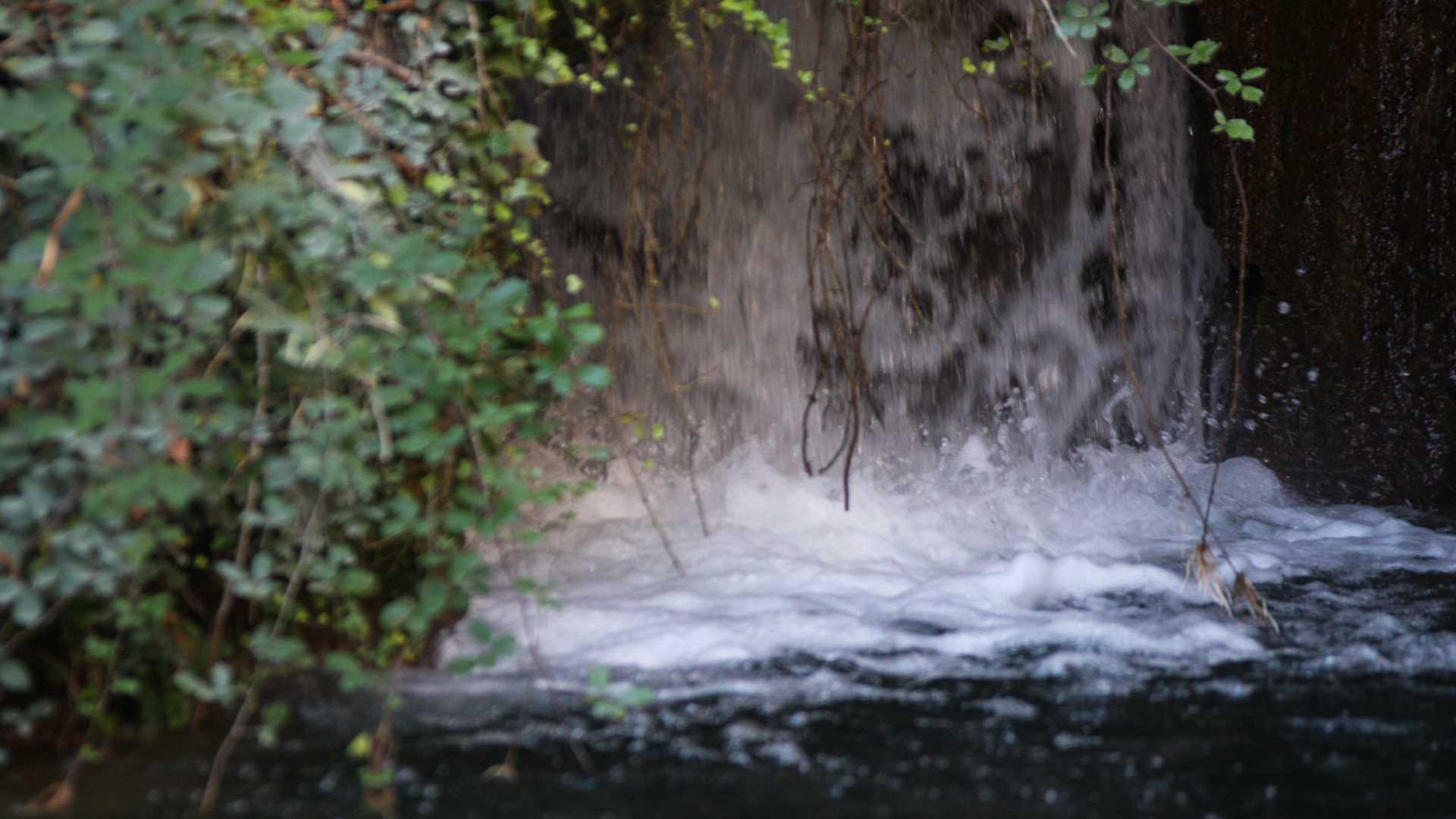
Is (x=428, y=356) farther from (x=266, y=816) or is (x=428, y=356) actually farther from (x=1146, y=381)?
(x=1146, y=381)

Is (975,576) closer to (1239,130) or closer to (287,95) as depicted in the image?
(1239,130)

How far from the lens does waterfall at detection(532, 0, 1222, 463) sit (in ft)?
14.4

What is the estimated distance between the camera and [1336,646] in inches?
96.9

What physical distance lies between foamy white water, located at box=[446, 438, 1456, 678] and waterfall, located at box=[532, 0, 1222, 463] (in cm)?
31

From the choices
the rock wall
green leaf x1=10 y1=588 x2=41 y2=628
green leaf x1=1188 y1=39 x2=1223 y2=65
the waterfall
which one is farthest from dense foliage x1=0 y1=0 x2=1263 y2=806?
the rock wall

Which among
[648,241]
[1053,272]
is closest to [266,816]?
[648,241]

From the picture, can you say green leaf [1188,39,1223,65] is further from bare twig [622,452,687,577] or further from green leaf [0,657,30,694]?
green leaf [0,657,30,694]

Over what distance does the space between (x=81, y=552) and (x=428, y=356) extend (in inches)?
22.5

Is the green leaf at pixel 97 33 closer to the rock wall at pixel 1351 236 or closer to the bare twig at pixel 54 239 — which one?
the bare twig at pixel 54 239

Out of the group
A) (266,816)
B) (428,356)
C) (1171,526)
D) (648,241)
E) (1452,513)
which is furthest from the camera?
(1452,513)

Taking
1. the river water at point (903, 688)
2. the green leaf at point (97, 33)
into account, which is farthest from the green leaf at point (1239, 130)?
the green leaf at point (97, 33)

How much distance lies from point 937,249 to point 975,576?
6.22ft

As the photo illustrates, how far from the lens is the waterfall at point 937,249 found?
4.39m

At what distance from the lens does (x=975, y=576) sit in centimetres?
311
